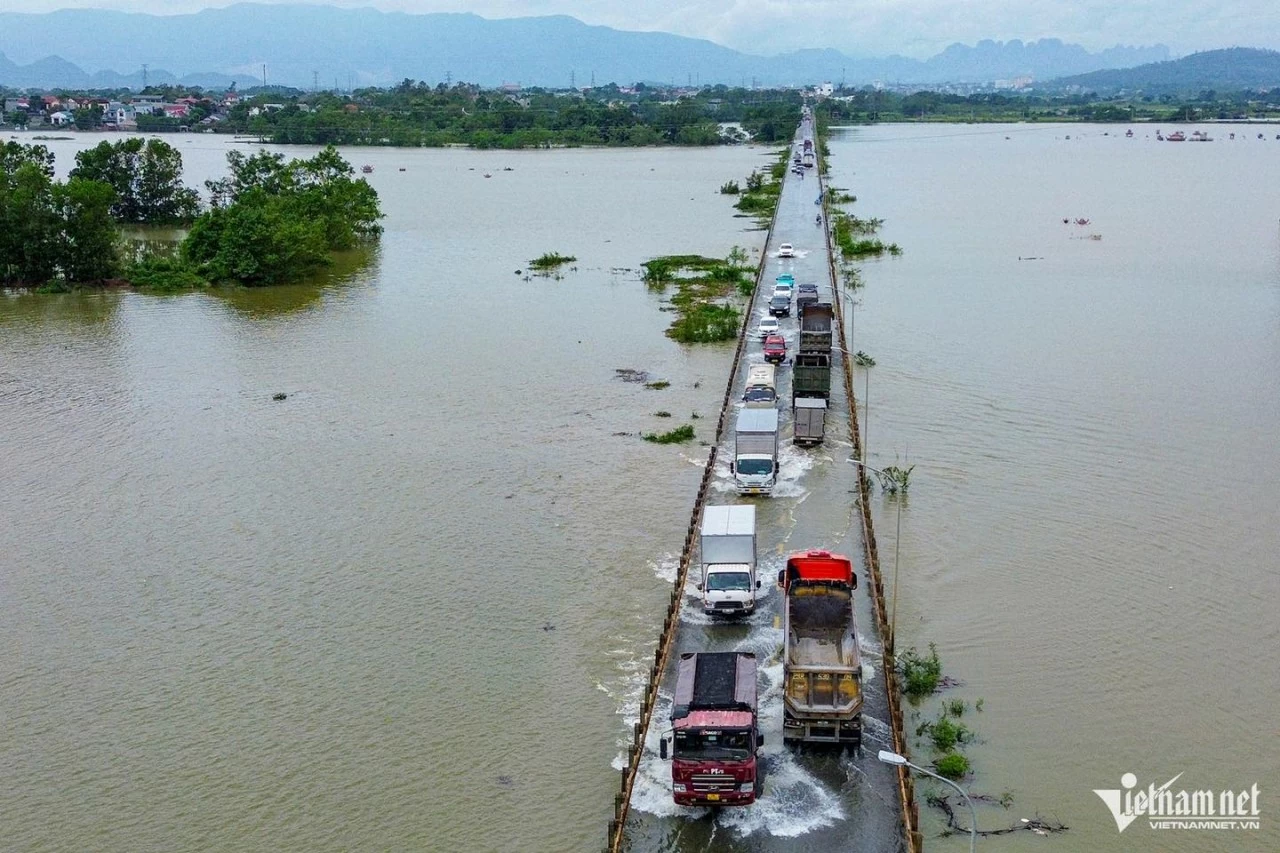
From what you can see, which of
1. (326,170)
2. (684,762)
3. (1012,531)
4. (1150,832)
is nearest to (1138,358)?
(1012,531)

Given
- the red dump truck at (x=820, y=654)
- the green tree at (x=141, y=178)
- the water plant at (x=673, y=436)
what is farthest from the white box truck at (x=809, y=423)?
the green tree at (x=141, y=178)

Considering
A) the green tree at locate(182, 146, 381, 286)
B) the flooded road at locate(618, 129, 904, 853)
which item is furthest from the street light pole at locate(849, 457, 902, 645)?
the green tree at locate(182, 146, 381, 286)

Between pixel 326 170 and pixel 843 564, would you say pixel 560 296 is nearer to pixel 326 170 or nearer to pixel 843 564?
pixel 326 170

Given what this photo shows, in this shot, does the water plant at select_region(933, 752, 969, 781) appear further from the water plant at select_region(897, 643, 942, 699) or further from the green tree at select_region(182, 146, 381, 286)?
the green tree at select_region(182, 146, 381, 286)

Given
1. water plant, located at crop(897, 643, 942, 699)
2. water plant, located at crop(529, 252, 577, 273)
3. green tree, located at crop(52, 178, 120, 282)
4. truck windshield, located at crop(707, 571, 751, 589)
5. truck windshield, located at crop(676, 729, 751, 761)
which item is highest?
green tree, located at crop(52, 178, 120, 282)

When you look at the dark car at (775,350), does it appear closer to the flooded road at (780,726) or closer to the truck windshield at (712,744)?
→ the flooded road at (780,726)

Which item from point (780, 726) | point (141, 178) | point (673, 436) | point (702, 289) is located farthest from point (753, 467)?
point (141, 178)

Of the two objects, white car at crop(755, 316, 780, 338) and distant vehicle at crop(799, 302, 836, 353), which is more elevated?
distant vehicle at crop(799, 302, 836, 353)
